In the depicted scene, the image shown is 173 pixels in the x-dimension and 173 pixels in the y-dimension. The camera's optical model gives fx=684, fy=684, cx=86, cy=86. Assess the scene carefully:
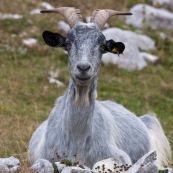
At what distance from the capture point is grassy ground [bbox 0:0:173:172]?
48.0ft

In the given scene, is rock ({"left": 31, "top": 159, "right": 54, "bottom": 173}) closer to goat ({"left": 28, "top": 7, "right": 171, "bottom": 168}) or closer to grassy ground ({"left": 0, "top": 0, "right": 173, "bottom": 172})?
goat ({"left": 28, "top": 7, "right": 171, "bottom": 168})

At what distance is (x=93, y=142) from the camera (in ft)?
32.0

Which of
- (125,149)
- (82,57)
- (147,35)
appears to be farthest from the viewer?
(147,35)

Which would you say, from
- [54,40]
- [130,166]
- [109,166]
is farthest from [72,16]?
[130,166]

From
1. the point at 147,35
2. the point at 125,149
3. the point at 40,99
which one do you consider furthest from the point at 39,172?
the point at 147,35

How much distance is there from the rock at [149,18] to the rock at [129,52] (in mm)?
1585

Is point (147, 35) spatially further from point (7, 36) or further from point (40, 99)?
point (40, 99)

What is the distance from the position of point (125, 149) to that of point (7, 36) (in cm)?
972

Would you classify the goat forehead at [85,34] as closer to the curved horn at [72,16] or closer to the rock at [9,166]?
the curved horn at [72,16]

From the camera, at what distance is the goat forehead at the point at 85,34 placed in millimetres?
9434

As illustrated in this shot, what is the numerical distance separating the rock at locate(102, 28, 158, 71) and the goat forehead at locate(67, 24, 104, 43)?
957 centimetres

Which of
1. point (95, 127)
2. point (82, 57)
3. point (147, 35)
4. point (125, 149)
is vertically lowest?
point (147, 35)

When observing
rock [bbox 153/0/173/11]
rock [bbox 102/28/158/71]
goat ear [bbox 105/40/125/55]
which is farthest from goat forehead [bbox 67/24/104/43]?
rock [bbox 153/0/173/11]

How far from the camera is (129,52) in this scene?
19.7 meters
